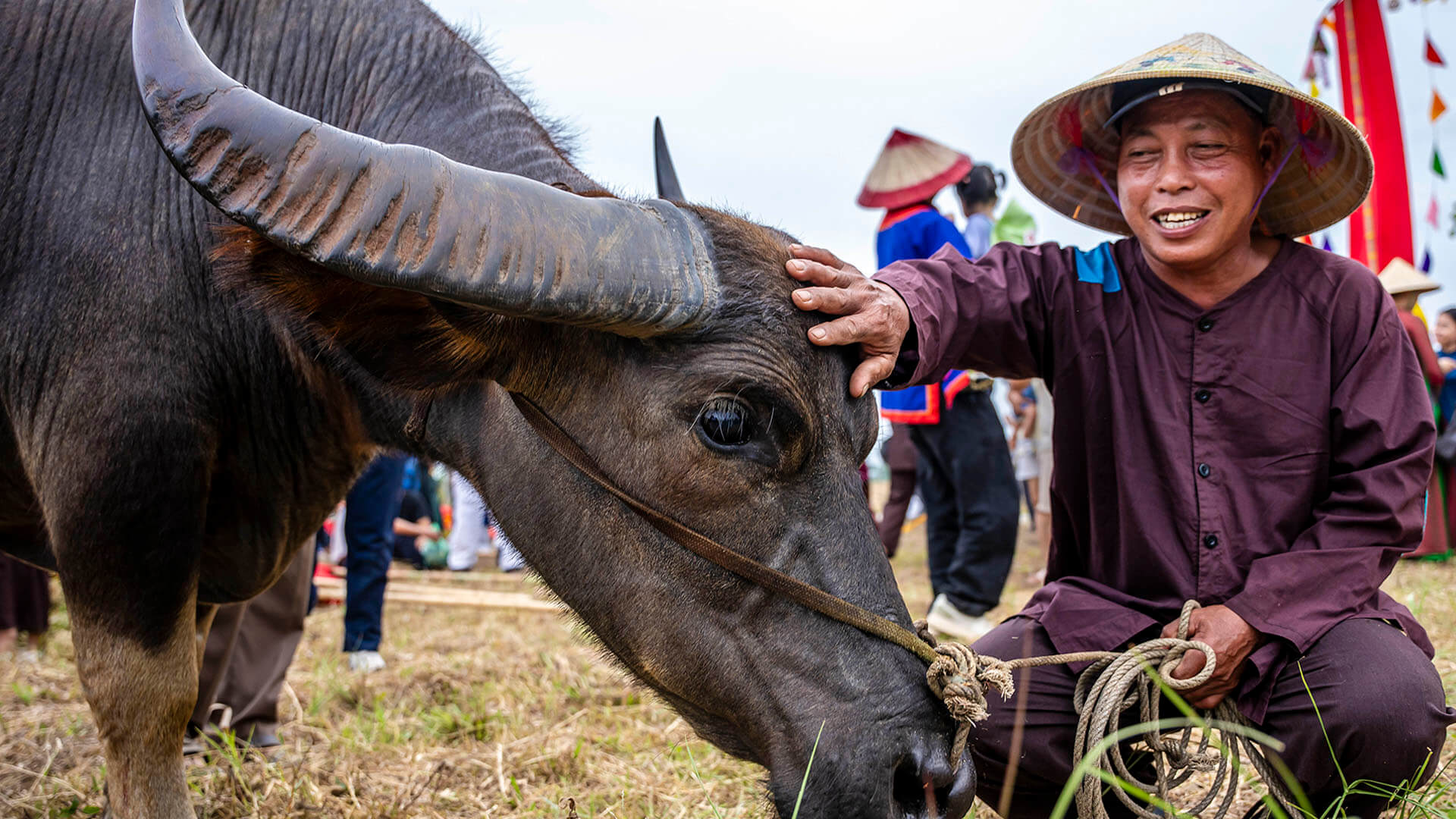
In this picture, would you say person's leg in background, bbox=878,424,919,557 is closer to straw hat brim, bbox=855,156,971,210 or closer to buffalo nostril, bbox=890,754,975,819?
→ straw hat brim, bbox=855,156,971,210

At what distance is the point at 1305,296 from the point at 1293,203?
338mm

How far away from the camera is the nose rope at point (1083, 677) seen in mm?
1904

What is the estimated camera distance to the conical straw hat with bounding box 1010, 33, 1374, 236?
7.82ft

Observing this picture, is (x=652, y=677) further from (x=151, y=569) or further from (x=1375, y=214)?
(x=1375, y=214)

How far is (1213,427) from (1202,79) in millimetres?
807

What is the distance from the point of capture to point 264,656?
3.91 m

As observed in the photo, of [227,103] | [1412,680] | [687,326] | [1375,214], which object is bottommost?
[1412,680]

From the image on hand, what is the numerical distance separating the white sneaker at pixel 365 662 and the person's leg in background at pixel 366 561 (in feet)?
0.18

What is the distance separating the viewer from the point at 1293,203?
2654 mm

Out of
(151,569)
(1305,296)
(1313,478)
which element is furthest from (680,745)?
(1305,296)

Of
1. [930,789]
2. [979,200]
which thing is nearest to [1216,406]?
[930,789]

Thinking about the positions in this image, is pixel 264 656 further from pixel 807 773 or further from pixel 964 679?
pixel 964 679

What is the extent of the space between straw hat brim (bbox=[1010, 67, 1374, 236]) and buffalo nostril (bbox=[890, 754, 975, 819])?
1592 millimetres

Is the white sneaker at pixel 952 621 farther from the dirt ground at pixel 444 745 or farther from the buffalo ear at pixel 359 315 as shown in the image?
the buffalo ear at pixel 359 315
